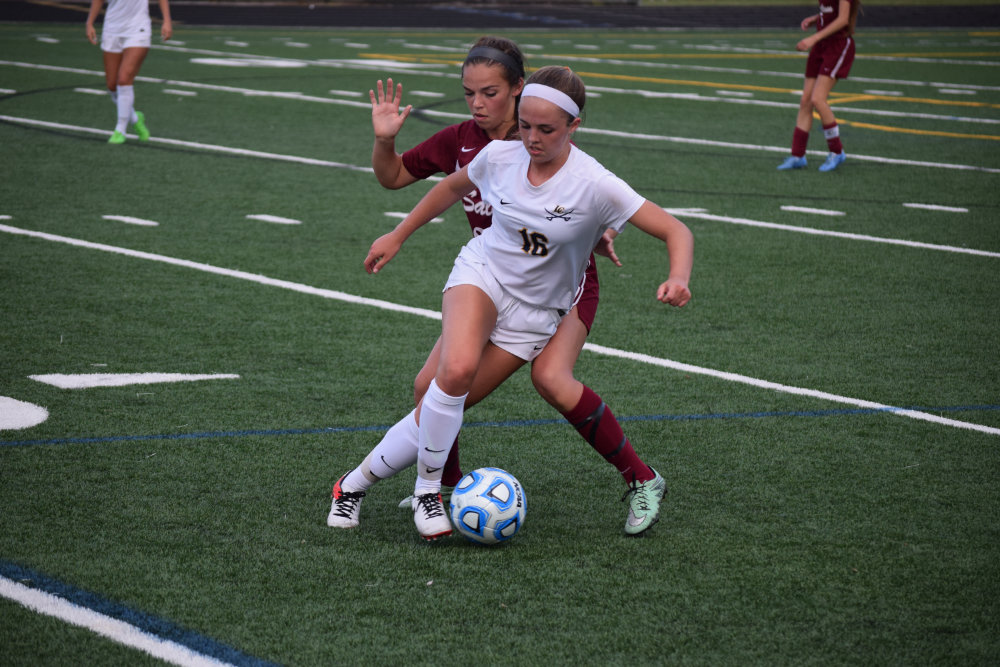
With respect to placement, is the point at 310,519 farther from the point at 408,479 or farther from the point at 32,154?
the point at 32,154

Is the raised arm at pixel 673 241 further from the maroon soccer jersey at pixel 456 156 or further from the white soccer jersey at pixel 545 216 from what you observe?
the maroon soccer jersey at pixel 456 156

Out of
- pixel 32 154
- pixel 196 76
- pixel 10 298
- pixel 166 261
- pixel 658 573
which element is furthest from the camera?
pixel 196 76

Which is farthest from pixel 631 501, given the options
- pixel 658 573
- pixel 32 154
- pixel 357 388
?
pixel 32 154

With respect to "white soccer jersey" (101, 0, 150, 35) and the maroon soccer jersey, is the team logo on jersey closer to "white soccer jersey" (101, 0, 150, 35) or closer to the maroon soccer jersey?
the maroon soccer jersey

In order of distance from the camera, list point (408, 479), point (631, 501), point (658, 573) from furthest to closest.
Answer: point (408, 479)
point (631, 501)
point (658, 573)

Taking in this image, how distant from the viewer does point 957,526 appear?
4641 millimetres

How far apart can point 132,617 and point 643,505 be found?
5.86 feet

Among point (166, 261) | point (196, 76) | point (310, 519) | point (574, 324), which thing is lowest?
point (196, 76)

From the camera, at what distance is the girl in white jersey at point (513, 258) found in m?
4.34

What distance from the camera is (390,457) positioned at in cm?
462

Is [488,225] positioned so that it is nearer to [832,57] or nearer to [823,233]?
[823,233]

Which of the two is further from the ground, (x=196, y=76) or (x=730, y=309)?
(x=730, y=309)

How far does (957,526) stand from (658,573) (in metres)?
1.21

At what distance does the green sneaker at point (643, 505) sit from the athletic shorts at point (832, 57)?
9548 millimetres
